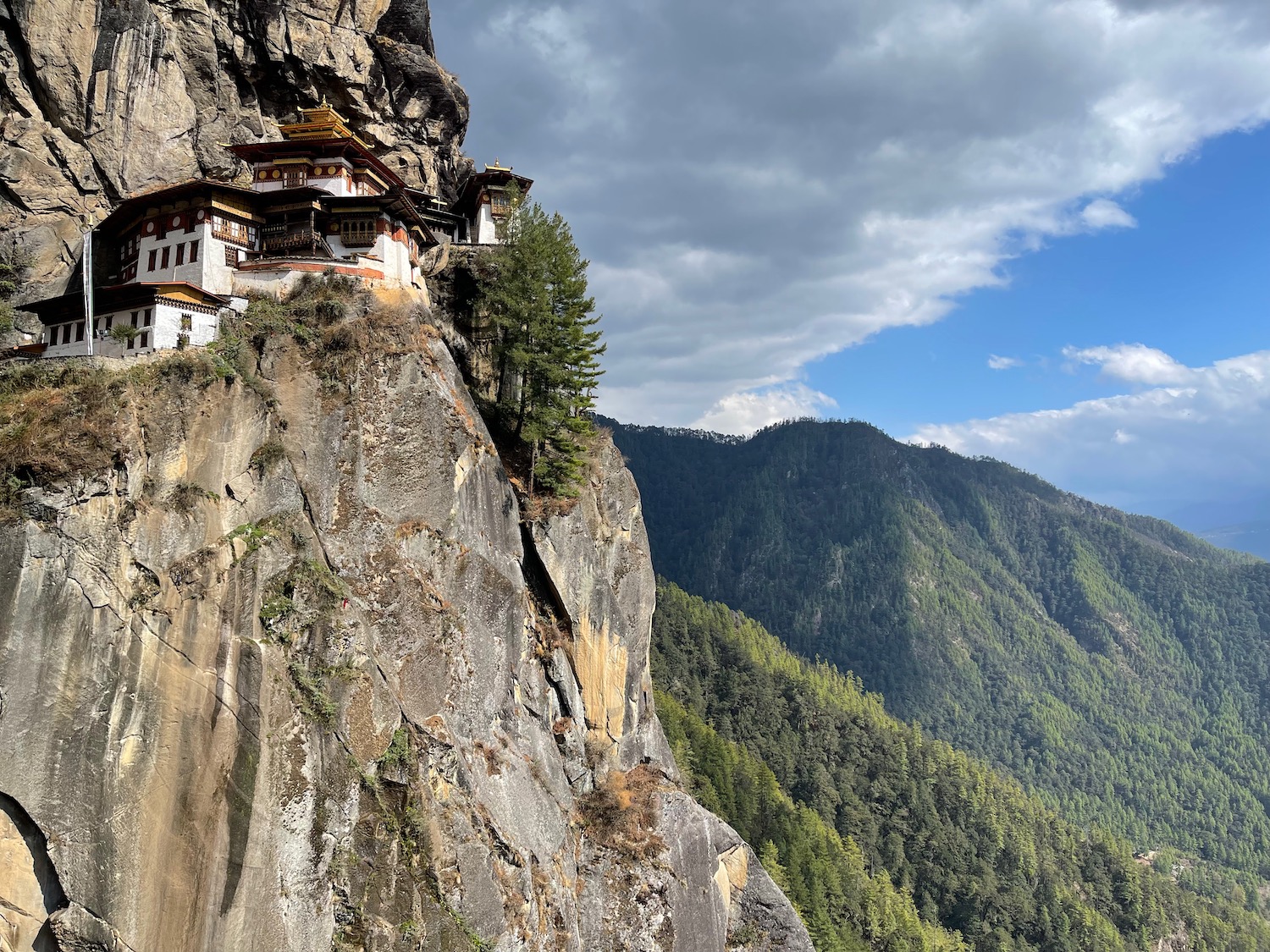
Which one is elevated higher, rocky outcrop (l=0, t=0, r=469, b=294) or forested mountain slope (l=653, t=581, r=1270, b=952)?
rocky outcrop (l=0, t=0, r=469, b=294)

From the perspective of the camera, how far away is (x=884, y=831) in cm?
12281

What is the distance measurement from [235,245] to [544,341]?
15.8m

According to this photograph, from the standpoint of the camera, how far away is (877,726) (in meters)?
148

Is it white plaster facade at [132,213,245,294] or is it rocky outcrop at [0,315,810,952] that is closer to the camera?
rocky outcrop at [0,315,810,952]

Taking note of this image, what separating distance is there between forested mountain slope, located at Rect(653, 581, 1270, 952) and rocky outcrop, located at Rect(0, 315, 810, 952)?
54.8m

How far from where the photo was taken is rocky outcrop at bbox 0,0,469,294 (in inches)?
1578

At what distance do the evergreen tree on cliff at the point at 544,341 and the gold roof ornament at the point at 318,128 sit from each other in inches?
396

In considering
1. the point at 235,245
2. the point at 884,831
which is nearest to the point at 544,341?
the point at 235,245

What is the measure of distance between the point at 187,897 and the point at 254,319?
72.0ft

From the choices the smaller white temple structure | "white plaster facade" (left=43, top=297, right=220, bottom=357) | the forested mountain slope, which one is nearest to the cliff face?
"white plaster facade" (left=43, top=297, right=220, bottom=357)

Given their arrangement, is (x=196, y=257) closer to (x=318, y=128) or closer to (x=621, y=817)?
(x=318, y=128)

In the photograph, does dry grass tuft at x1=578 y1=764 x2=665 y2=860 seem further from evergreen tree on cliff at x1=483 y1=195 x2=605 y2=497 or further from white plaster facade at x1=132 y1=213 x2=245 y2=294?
white plaster facade at x1=132 y1=213 x2=245 y2=294

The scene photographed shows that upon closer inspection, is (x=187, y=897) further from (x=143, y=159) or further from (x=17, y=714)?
(x=143, y=159)

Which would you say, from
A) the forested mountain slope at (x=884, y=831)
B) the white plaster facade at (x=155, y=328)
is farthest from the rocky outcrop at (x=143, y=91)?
the forested mountain slope at (x=884, y=831)
